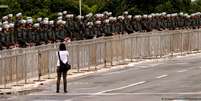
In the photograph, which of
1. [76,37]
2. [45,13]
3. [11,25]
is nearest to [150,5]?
[45,13]

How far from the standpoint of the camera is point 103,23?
3794 cm

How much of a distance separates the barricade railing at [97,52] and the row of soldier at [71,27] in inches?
54.7

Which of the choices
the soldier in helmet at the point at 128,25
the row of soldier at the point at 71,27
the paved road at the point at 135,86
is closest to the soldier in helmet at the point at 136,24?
the row of soldier at the point at 71,27

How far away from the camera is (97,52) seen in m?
33.8

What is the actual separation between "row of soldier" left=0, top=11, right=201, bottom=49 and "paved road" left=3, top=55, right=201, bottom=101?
294cm

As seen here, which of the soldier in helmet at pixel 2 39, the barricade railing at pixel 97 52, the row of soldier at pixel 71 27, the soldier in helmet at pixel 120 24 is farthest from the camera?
the soldier in helmet at pixel 120 24

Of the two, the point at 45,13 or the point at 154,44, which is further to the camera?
the point at 45,13

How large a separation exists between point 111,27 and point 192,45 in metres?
8.43

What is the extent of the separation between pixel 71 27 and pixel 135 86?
1055 cm

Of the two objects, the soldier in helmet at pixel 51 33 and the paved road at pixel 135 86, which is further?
the soldier in helmet at pixel 51 33

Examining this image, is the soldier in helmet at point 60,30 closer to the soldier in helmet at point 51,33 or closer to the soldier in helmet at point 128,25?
the soldier in helmet at point 51,33

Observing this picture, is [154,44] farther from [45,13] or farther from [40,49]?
[45,13]

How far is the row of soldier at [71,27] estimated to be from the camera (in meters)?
30.2

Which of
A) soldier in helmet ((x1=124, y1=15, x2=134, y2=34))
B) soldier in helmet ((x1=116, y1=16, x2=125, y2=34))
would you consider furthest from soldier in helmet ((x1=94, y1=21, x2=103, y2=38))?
soldier in helmet ((x1=124, y1=15, x2=134, y2=34))
